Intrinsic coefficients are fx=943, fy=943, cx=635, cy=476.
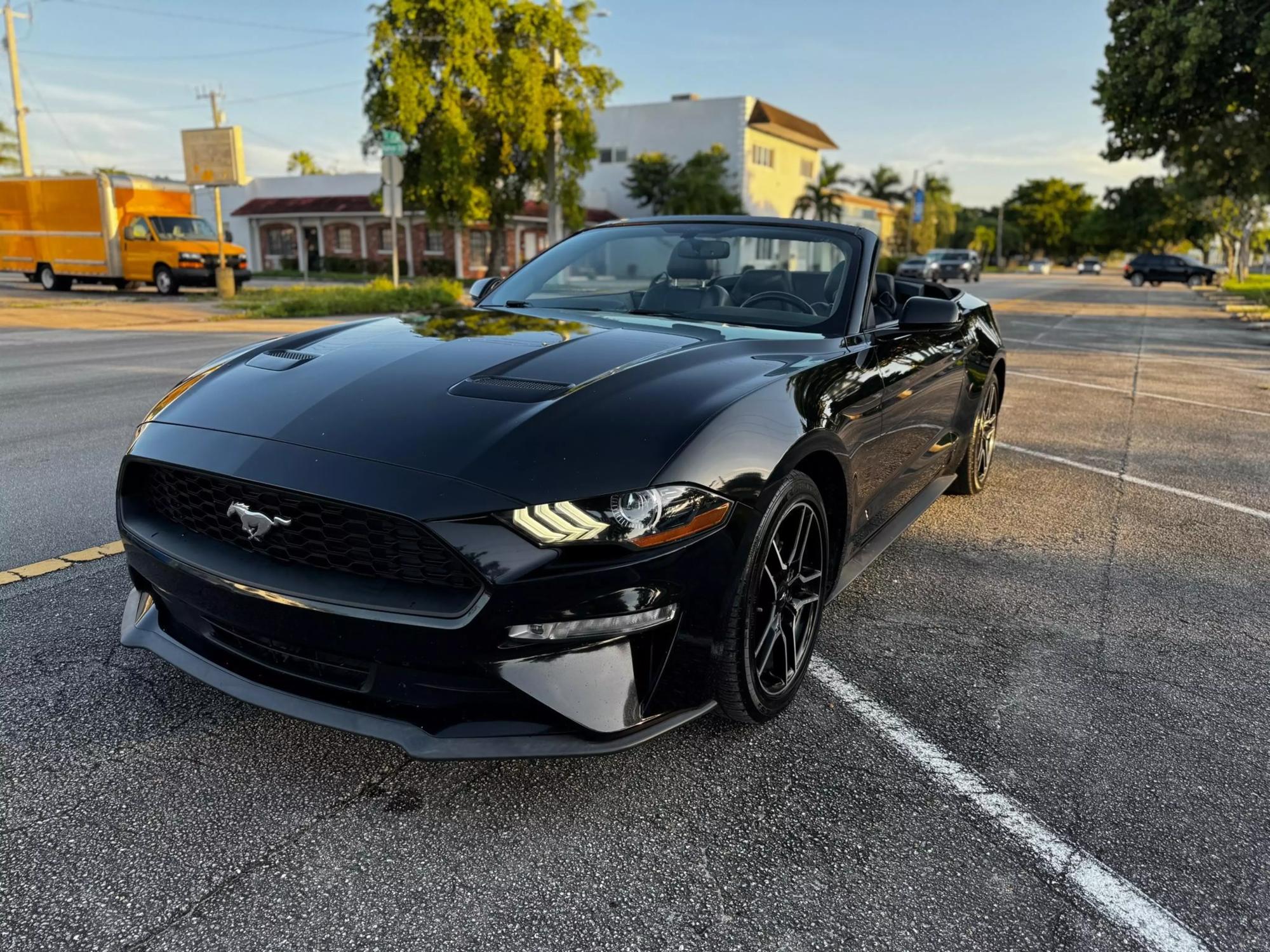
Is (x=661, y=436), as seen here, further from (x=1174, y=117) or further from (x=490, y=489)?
(x=1174, y=117)

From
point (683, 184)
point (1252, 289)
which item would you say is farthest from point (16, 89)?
point (1252, 289)

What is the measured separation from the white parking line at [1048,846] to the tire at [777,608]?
0.28m

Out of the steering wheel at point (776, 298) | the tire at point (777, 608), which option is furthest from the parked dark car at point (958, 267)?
the tire at point (777, 608)

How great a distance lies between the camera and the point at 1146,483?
5934 millimetres

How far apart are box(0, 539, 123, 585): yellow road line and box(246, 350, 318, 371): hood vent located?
1356 millimetres

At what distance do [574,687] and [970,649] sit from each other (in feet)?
6.06

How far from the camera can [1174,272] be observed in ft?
169

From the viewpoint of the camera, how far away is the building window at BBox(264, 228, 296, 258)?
50.0 meters

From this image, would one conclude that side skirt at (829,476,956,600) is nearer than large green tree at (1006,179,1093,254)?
Answer: Yes

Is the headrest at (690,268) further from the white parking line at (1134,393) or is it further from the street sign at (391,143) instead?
the street sign at (391,143)

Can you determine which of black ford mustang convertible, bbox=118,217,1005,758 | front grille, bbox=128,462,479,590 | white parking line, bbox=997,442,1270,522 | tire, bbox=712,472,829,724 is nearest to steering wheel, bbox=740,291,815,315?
black ford mustang convertible, bbox=118,217,1005,758

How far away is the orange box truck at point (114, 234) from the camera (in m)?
24.5

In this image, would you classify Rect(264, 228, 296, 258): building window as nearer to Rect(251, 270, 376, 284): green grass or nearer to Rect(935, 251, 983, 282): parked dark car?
Rect(251, 270, 376, 284): green grass

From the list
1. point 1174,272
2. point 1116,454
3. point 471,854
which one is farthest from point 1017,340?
point 1174,272
